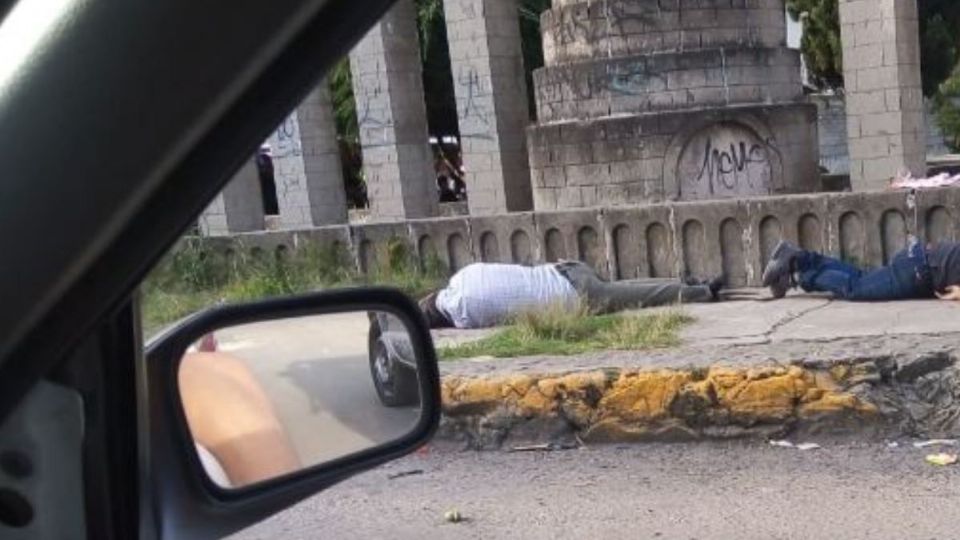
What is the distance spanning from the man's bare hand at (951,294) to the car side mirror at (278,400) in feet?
19.8

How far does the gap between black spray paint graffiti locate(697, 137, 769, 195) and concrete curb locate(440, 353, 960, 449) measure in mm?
4783

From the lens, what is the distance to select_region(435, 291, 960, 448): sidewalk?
555cm

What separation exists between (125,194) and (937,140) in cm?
3062

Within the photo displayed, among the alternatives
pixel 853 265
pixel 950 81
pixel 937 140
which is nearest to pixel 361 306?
pixel 853 265

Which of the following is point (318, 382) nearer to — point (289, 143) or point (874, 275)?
point (874, 275)

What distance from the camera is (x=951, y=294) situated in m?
7.21

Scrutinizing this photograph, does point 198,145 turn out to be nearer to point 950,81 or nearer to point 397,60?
point 397,60

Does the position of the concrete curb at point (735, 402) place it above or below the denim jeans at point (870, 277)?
below

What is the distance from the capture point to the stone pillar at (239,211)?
13.2m

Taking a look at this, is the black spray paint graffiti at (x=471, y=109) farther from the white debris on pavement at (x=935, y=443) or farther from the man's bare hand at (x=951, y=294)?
the white debris on pavement at (x=935, y=443)

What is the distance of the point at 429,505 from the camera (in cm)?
504

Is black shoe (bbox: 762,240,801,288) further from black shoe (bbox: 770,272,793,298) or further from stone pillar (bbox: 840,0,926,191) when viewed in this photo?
stone pillar (bbox: 840,0,926,191)

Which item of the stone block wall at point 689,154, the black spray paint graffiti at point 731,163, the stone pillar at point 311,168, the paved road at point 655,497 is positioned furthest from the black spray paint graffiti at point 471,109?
the paved road at point 655,497

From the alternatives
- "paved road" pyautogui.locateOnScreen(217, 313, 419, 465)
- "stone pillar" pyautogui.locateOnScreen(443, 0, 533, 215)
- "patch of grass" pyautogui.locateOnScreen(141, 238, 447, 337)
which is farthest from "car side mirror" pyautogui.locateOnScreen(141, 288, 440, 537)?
"stone pillar" pyautogui.locateOnScreen(443, 0, 533, 215)
